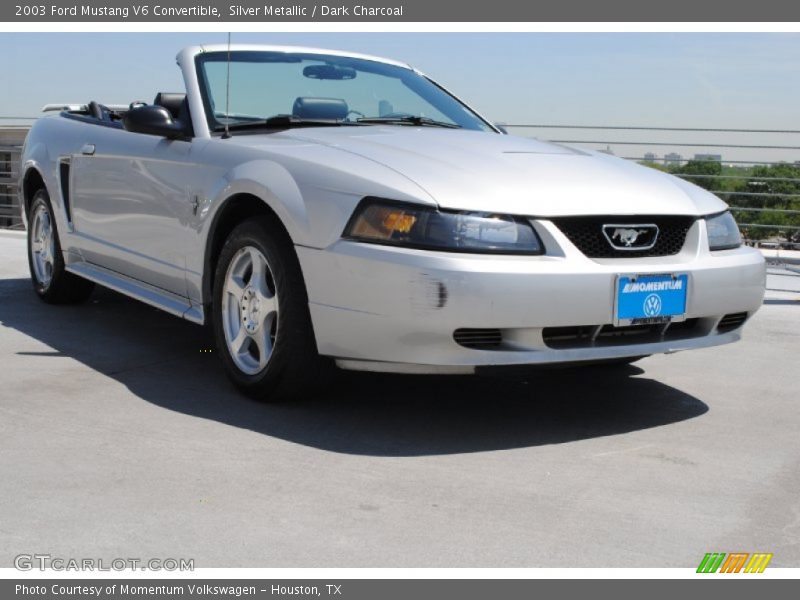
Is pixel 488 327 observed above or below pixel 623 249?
below

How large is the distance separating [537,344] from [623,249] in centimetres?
49

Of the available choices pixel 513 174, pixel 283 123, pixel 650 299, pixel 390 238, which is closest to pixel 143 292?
pixel 283 123

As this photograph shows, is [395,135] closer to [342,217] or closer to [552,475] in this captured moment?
[342,217]

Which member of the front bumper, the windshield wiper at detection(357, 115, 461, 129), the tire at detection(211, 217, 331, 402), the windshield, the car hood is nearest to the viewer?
the front bumper

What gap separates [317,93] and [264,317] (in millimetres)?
1381

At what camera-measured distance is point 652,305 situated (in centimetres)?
412

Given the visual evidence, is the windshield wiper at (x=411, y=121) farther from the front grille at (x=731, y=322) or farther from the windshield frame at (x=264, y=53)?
the front grille at (x=731, y=322)

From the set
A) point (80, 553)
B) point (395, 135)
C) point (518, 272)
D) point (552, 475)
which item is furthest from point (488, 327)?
point (80, 553)

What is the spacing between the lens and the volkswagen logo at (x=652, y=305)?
410 cm

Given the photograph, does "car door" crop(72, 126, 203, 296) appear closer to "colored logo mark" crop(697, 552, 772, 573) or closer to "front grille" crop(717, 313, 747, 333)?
"front grille" crop(717, 313, 747, 333)

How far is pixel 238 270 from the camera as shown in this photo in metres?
4.64

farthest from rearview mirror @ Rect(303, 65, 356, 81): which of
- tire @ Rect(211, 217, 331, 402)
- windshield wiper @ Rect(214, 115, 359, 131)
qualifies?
tire @ Rect(211, 217, 331, 402)

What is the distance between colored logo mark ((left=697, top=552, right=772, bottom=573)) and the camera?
2.89m
